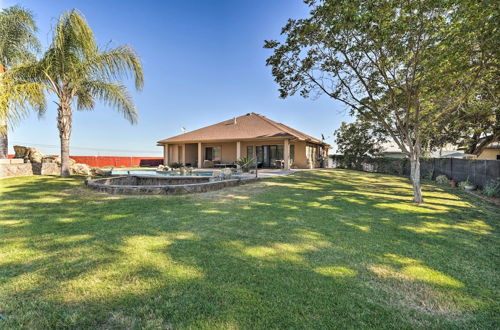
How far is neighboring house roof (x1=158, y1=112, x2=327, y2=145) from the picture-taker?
19.5 metres

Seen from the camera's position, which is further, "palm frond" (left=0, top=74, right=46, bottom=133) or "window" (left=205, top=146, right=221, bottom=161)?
"window" (left=205, top=146, right=221, bottom=161)

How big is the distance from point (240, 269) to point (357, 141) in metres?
23.7

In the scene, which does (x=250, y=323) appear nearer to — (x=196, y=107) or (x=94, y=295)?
(x=94, y=295)

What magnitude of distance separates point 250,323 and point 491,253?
178 inches

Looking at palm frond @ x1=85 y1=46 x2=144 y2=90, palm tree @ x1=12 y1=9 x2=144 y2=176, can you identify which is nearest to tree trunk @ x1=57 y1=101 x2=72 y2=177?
palm tree @ x1=12 y1=9 x2=144 y2=176

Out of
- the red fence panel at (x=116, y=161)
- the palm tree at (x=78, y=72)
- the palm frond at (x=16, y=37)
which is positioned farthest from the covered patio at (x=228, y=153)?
the palm frond at (x=16, y=37)

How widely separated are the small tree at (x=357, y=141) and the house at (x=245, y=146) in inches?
88.9

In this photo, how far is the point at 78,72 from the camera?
10.2 metres

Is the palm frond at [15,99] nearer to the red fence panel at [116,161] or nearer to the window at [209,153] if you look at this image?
the window at [209,153]

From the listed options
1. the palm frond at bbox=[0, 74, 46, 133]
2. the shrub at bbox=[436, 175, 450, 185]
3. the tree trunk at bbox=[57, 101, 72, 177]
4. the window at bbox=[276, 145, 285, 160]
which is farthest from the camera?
the window at bbox=[276, 145, 285, 160]

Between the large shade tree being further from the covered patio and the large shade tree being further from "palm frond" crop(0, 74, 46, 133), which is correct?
"palm frond" crop(0, 74, 46, 133)

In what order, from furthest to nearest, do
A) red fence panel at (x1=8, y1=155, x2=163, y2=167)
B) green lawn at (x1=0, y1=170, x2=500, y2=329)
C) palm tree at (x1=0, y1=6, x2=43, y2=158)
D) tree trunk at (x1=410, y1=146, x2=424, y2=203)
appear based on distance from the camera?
red fence panel at (x1=8, y1=155, x2=163, y2=167)
palm tree at (x1=0, y1=6, x2=43, y2=158)
tree trunk at (x1=410, y1=146, x2=424, y2=203)
green lawn at (x1=0, y1=170, x2=500, y2=329)

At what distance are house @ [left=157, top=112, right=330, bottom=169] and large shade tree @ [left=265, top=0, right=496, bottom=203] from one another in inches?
303

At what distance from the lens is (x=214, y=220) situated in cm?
503
